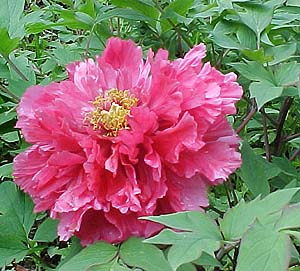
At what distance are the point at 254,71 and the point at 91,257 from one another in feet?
0.93

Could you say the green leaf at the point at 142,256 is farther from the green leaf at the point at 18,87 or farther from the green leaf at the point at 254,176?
the green leaf at the point at 18,87

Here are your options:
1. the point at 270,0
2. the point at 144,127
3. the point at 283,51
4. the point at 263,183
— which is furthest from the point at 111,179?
the point at 270,0

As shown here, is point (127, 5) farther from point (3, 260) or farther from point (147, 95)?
point (3, 260)

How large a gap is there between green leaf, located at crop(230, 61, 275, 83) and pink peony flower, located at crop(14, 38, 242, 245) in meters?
0.04

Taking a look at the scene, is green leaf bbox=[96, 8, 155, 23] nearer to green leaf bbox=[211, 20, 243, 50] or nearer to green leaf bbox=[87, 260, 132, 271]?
green leaf bbox=[211, 20, 243, 50]

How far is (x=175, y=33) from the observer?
98 centimetres

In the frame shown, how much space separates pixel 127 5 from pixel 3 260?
0.34 meters

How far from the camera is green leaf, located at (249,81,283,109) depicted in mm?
739

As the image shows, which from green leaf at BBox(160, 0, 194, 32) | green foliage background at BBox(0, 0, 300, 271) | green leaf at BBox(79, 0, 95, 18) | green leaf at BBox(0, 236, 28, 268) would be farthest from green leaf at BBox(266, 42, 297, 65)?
green leaf at BBox(0, 236, 28, 268)

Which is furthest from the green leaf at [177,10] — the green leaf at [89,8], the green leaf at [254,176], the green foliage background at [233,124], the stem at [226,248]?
the stem at [226,248]

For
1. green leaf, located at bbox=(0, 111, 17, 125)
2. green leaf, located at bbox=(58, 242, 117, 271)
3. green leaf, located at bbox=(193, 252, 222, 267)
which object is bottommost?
green leaf, located at bbox=(0, 111, 17, 125)

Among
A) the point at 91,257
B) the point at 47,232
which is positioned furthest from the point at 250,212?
the point at 47,232

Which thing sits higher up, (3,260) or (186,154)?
(186,154)

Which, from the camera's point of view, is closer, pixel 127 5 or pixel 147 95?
pixel 147 95
